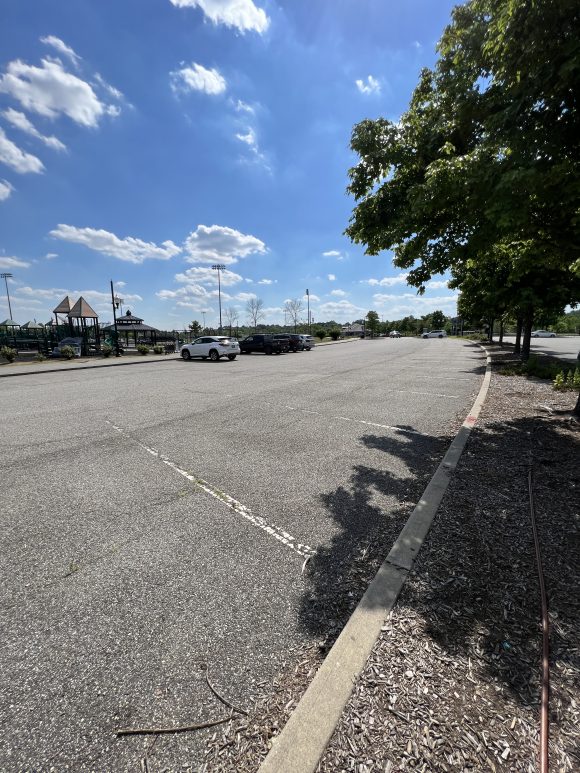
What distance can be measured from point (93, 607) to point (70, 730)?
2.67 feet

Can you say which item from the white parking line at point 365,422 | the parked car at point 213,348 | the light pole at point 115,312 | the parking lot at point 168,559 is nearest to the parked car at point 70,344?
the light pole at point 115,312

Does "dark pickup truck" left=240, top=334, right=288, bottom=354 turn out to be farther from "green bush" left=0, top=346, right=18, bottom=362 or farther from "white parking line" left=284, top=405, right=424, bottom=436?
"white parking line" left=284, top=405, right=424, bottom=436

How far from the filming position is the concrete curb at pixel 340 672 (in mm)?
1499

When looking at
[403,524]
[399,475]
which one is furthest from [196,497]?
[399,475]

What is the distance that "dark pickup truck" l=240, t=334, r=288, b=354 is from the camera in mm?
30688

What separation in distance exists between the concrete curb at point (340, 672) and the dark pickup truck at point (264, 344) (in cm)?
2814

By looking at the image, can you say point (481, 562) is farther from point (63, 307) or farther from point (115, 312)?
point (63, 307)

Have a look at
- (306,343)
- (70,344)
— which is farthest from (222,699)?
(306,343)

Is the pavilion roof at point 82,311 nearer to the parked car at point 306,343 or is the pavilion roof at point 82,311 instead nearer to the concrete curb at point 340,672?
the parked car at point 306,343

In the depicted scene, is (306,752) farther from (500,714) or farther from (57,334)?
(57,334)

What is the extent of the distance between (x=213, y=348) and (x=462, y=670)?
78.5 ft

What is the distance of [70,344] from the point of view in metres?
31.2

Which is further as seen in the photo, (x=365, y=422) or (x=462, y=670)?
(x=365, y=422)

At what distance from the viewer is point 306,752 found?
1505 mm
